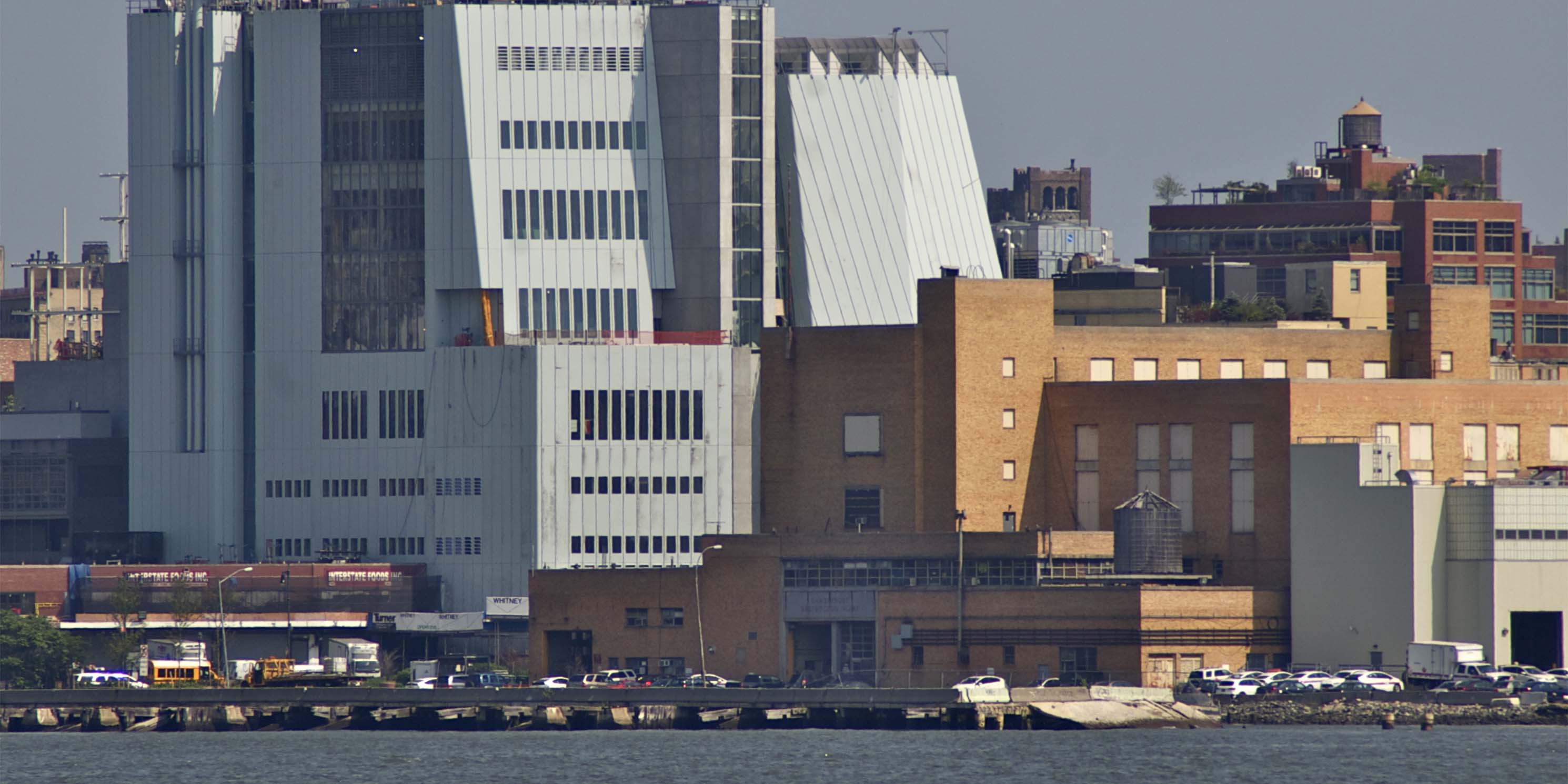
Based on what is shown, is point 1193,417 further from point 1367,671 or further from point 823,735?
point 823,735

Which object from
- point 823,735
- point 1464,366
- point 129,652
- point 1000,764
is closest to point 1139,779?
point 1000,764

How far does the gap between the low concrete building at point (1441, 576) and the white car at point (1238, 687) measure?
25.1 ft

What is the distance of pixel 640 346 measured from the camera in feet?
623

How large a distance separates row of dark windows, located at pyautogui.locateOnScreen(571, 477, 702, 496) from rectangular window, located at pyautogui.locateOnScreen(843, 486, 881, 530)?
1286 centimetres

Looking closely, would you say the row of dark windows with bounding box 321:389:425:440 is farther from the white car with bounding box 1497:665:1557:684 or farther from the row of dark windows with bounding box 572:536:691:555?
the white car with bounding box 1497:665:1557:684

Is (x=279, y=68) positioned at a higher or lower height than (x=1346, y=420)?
higher

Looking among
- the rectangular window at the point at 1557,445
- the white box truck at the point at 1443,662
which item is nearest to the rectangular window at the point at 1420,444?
the rectangular window at the point at 1557,445

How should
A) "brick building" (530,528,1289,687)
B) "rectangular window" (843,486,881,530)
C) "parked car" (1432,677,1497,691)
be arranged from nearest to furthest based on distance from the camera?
"parked car" (1432,677,1497,691) < "brick building" (530,528,1289,687) < "rectangular window" (843,486,881,530)

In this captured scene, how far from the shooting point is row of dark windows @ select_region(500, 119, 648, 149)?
19312 centimetres

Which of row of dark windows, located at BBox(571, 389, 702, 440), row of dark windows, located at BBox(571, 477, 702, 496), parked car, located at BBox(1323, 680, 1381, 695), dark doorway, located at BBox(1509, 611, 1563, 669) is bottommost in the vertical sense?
parked car, located at BBox(1323, 680, 1381, 695)

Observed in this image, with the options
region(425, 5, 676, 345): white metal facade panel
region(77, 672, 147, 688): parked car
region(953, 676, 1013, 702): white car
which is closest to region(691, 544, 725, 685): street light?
region(953, 676, 1013, 702): white car

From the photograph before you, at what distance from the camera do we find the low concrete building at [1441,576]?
15762 centimetres

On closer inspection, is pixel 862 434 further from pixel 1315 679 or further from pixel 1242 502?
pixel 1315 679

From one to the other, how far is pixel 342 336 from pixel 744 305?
26.0 m
